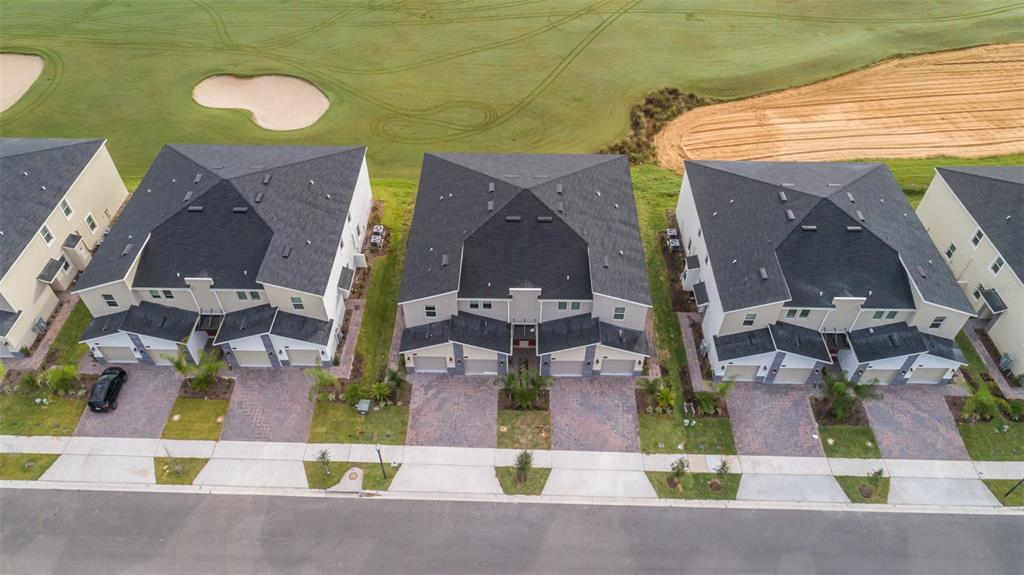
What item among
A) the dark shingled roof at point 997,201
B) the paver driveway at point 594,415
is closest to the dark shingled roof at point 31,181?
the paver driveway at point 594,415

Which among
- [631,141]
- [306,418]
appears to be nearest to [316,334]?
[306,418]

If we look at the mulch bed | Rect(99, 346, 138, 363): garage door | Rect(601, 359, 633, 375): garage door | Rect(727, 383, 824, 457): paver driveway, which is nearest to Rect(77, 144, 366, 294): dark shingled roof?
Rect(99, 346, 138, 363): garage door

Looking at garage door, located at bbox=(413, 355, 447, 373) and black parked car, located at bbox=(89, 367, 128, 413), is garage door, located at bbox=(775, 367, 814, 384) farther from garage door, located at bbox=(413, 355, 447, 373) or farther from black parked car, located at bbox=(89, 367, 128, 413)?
black parked car, located at bbox=(89, 367, 128, 413)

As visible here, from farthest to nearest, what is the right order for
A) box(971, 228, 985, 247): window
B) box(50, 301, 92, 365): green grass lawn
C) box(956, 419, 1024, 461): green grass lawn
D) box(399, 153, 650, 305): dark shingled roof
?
box(971, 228, 985, 247): window → box(50, 301, 92, 365): green grass lawn → box(399, 153, 650, 305): dark shingled roof → box(956, 419, 1024, 461): green grass lawn

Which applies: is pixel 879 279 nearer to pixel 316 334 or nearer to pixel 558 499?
pixel 558 499

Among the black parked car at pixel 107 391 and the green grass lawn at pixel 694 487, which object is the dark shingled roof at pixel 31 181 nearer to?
the black parked car at pixel 107 391

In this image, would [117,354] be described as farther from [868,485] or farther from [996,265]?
[996,265]
